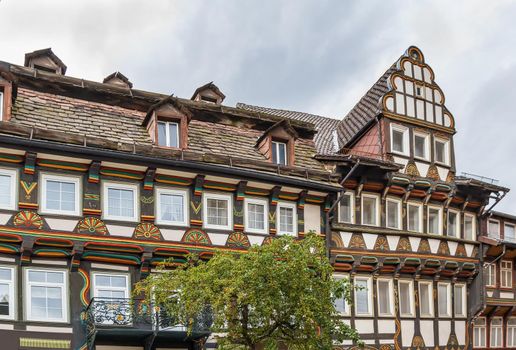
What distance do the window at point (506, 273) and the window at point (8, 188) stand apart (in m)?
23.2

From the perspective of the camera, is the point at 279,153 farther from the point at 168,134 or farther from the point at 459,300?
the point at 459,300

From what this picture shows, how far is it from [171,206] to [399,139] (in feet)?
38.1

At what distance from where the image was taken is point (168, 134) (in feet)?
84.9

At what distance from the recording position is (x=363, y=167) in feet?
97.9

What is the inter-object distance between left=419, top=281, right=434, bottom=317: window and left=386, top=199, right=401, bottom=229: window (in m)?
2.66

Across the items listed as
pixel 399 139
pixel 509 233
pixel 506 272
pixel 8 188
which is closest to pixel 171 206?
pixel 8 188

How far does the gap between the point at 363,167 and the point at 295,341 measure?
36.2 ft

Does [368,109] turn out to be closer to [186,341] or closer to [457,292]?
[457,292]

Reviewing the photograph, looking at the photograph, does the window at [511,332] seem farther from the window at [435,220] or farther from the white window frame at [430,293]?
the window at [435,220]

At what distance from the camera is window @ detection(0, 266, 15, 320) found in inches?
847

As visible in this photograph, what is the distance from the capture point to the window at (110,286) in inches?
912

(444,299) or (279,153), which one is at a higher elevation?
(279,153)

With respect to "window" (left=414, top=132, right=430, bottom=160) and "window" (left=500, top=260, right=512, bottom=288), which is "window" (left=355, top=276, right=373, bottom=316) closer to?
"window" (left=414, top=132, right=430, bottom=160)

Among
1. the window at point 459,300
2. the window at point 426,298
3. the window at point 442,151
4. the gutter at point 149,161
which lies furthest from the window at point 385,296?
the window at point 442,151
